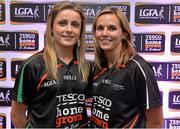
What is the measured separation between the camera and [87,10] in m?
1.93

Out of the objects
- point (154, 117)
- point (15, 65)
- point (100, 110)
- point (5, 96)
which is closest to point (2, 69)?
point (15, 65)

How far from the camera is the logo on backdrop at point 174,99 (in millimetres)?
1994

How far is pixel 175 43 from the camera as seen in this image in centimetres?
194

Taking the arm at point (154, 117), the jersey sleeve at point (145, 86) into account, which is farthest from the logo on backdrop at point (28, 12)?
the arm at point (154, 117)

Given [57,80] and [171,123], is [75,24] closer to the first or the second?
[57,80]

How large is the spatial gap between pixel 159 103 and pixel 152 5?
0.89 m

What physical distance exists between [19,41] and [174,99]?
127cm

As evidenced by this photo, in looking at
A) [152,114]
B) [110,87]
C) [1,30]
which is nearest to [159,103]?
[152,114]

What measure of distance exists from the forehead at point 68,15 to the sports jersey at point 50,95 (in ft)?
0.76

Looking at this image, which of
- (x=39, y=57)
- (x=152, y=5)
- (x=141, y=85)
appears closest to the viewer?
(x=141, y=85)

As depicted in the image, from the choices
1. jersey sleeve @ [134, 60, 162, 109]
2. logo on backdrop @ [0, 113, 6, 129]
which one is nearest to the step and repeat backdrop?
logo on backdrop @ [0, 113, 6, 129]

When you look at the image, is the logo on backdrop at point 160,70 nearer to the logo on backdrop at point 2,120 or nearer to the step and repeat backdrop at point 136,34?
the step and repeat backdrop at point 136,34

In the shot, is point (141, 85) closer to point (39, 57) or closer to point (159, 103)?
point (159, 103)

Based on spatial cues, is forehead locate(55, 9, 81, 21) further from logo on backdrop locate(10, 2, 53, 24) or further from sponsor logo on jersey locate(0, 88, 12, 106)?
sponsor logo on jersey locate(0, 88, 12, 106)
